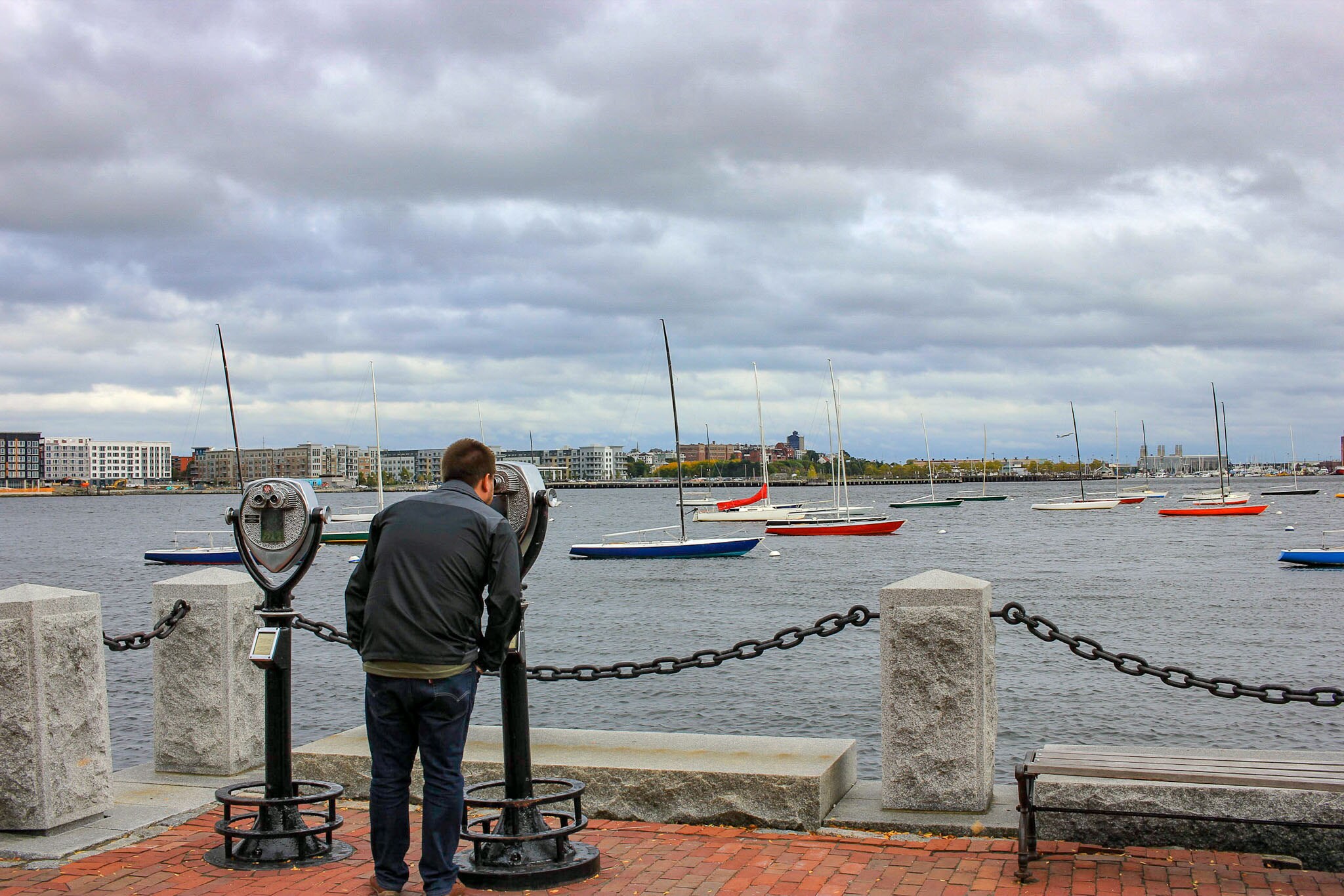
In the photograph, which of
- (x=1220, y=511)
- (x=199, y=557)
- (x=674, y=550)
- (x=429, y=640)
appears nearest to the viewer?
(x=429, y=640)

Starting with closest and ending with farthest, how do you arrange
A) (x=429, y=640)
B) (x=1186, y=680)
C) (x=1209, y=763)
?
(x=429, y=640) < (x=1209, y=763) < (x=1186, y=680)

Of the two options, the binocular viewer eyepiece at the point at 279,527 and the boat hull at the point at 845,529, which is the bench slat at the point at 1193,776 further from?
the boat hull at the point at 845,529

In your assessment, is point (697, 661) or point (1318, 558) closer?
point (697, 661)

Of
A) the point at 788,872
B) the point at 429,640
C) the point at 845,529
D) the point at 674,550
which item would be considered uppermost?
the point at 429,640

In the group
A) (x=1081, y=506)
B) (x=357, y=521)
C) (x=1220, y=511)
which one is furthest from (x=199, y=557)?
(x=1081, y=506)

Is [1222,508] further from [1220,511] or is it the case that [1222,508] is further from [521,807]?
[521,807]

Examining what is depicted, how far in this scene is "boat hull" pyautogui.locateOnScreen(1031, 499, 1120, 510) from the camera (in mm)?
103500

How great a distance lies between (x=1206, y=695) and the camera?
18734 millimetres

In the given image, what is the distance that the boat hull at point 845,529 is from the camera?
218 feet

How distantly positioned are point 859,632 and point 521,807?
22.4 metres

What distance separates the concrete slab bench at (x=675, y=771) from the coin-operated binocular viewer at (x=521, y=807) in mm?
496

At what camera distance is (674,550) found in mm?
52406

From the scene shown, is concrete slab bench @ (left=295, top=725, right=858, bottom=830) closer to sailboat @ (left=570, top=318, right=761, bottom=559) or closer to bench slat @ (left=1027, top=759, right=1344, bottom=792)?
bench slat @ (left=1027, top=759, right=1344, bottom=792)

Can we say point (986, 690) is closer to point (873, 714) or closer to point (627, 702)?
point (873, 714)
